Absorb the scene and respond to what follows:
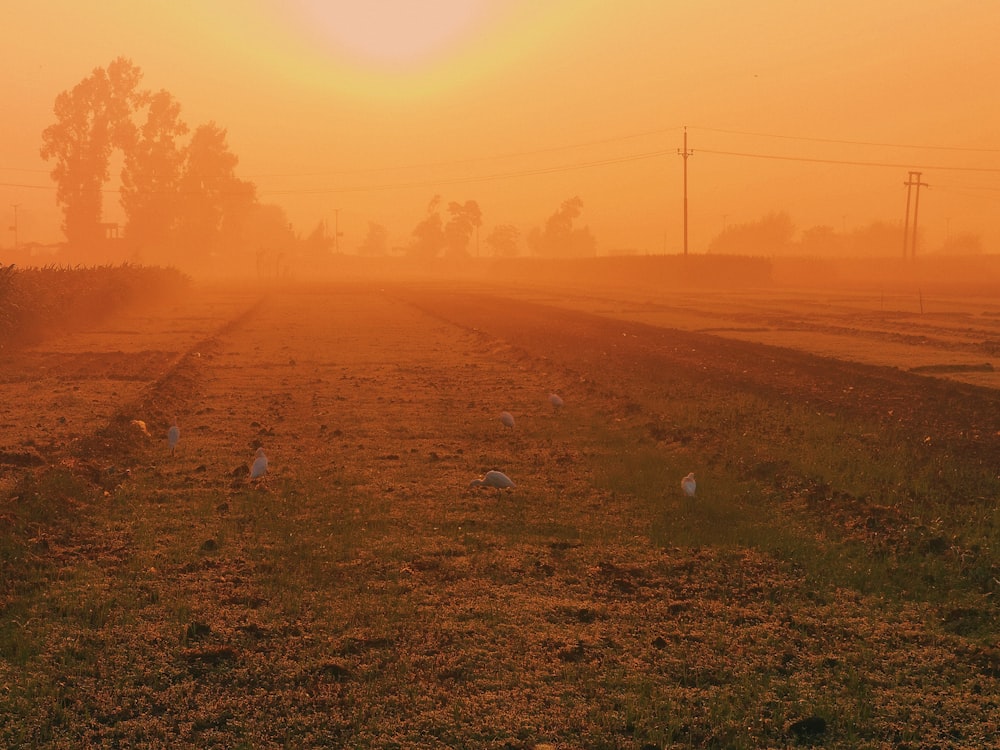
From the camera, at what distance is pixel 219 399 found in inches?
618

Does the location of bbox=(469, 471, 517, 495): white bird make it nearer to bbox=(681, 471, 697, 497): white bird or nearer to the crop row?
bbox=(681, 471, 697, 497): white bird

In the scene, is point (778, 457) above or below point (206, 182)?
below

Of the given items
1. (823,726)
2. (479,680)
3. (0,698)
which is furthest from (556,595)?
(0,698)

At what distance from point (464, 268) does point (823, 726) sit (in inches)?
6632

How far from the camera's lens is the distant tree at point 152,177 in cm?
8362

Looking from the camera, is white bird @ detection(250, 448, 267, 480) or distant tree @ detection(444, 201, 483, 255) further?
distant tree @ detection(444, 201, 483, 255)

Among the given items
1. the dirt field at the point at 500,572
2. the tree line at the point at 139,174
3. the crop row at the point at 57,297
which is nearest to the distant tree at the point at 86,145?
the tree line at the point at 139,174

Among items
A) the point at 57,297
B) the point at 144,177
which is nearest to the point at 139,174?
the point at 144,177

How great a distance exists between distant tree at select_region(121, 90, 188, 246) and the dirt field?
74059 millimetres

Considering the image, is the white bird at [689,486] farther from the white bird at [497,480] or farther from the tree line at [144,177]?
the tree line at [144,177]

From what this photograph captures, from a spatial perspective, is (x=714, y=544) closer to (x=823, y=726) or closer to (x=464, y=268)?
(x=823, y=726)

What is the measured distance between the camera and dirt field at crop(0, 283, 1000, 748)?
15.1 feet

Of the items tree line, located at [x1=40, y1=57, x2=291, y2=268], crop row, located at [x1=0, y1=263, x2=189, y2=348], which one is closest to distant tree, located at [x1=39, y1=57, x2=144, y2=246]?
tree line, located at [x1=40, y1=57, x2=291, y2=268]

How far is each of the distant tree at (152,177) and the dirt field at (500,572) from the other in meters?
74.1
